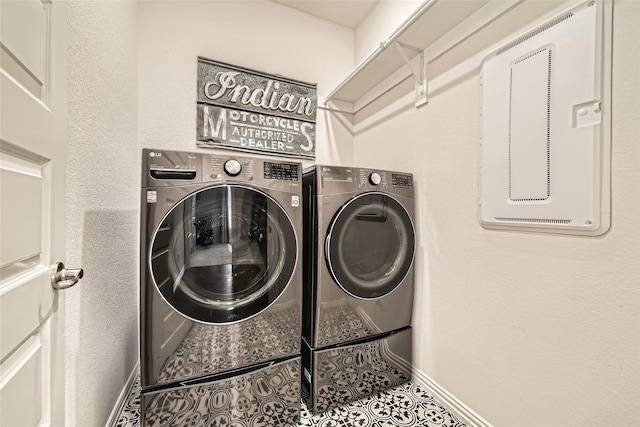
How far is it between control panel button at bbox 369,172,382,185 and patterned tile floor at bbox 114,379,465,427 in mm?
1258

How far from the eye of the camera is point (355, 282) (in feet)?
4.82

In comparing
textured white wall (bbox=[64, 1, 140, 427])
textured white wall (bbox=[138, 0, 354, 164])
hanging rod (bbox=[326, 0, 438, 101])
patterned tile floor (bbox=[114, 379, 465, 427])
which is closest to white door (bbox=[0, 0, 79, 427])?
textured white wall (bbox=[64, 1, 140, 427])

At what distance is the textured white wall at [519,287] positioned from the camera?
2.85ft

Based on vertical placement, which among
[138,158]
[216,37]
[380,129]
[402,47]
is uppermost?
[216,37]

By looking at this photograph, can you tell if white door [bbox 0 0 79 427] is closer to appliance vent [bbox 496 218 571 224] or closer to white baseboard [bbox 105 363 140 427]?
white baseboard [bbox 105 363 140 427]

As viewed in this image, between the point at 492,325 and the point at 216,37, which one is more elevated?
the point at 216,37

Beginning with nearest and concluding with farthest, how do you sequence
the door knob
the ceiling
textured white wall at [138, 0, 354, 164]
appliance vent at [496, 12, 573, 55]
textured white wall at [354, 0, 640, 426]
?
the door knob
textured white wall at [354, 0, 640, 426]
appliance vent at [496, 12, 573, 55]
textured white wall at [138, 0, 354, 164]
the ceiling

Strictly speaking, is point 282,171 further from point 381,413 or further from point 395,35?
point 381,413

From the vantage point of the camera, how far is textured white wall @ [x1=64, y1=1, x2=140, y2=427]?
3.12ft

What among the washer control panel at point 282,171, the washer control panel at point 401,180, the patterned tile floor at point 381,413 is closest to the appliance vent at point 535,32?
the washer control panel at point 401,180

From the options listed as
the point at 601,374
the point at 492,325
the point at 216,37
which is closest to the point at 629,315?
the point at 601,374

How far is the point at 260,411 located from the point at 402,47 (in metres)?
2.23

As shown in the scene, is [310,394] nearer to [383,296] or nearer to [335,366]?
→ [335,366]

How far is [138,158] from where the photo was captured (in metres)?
1.81
